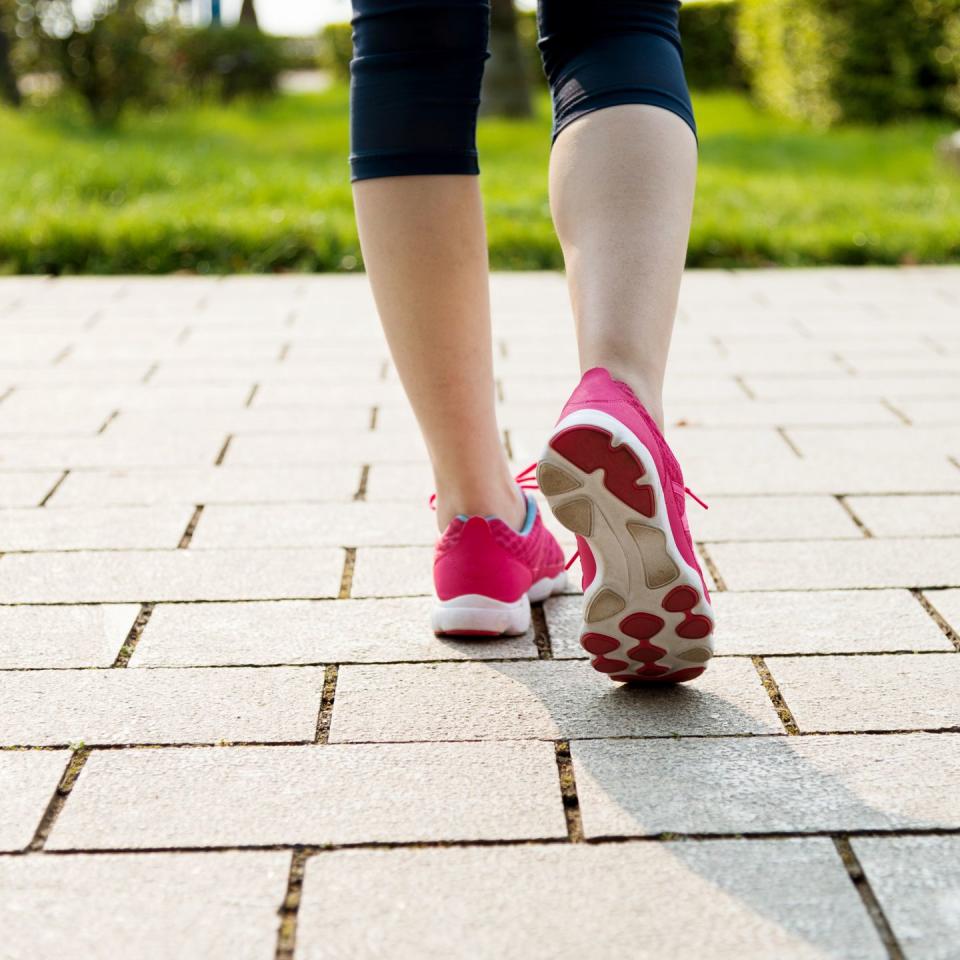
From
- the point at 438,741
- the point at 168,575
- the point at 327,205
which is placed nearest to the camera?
the point at 438,741

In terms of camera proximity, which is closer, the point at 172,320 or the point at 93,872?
the point at 93,872

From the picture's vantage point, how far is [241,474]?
2.50m

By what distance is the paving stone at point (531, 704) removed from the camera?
4.83ft

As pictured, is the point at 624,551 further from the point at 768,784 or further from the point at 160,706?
the point at 160,706

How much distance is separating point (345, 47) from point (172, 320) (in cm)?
1606

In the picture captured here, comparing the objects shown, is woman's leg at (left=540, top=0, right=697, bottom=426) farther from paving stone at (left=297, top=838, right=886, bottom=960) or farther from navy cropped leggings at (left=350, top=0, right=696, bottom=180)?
paving stone at (left=297, top=838, right=886, bottom=960)

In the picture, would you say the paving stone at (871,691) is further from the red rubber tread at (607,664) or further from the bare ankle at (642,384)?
the bare ankle at (642,384)

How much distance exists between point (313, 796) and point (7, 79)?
39.4 ft

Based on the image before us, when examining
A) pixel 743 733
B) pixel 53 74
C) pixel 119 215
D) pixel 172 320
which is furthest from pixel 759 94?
pixel 743 733

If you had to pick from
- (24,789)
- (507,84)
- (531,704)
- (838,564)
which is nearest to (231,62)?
(507,84)

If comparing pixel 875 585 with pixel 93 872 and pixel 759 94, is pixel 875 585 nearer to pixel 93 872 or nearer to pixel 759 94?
pixel 93 872

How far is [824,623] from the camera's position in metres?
1.78

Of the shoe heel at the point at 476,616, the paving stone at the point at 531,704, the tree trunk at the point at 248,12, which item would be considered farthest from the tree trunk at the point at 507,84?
the tree trunk at the point at 248,12

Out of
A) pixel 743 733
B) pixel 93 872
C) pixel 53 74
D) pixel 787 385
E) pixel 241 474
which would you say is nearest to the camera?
pixel 93 872
